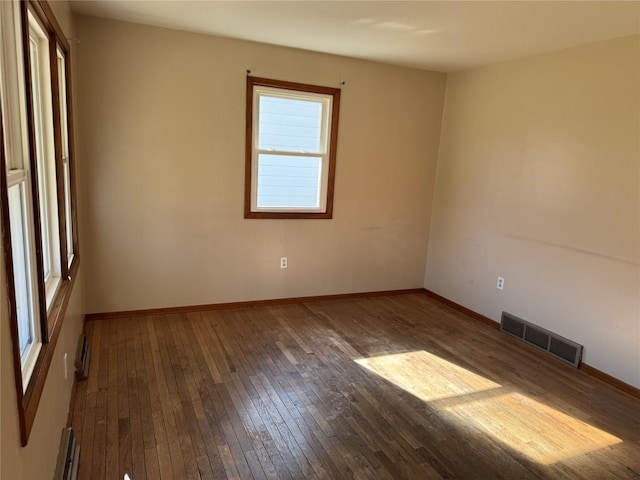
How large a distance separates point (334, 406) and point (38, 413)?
1.59 meters

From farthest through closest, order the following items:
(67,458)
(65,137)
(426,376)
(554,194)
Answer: (554,194)
(426,376)
(65,137)
(67,458)

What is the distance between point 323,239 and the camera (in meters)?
4.38

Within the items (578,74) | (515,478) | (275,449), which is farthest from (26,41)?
(578,74)

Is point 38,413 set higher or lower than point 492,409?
higher

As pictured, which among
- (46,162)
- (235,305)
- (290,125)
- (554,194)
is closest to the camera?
(46,162)

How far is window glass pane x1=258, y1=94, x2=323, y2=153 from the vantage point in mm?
3928

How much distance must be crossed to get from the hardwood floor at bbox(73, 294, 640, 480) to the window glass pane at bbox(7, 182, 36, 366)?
2.59ft

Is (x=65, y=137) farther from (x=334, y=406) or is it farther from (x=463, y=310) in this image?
(x=463, y=310)

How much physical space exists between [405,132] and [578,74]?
5.39 feet

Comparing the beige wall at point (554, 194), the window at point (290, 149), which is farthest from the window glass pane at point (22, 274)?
the beige wall at point (554, 194)

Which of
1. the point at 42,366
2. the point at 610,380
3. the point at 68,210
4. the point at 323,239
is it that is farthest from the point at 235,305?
the point at 610,380

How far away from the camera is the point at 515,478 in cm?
207

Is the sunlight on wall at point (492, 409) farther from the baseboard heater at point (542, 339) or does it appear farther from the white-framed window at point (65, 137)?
the white-framed window at point (65, 137)

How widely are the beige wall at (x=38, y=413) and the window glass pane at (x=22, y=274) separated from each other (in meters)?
0.21
